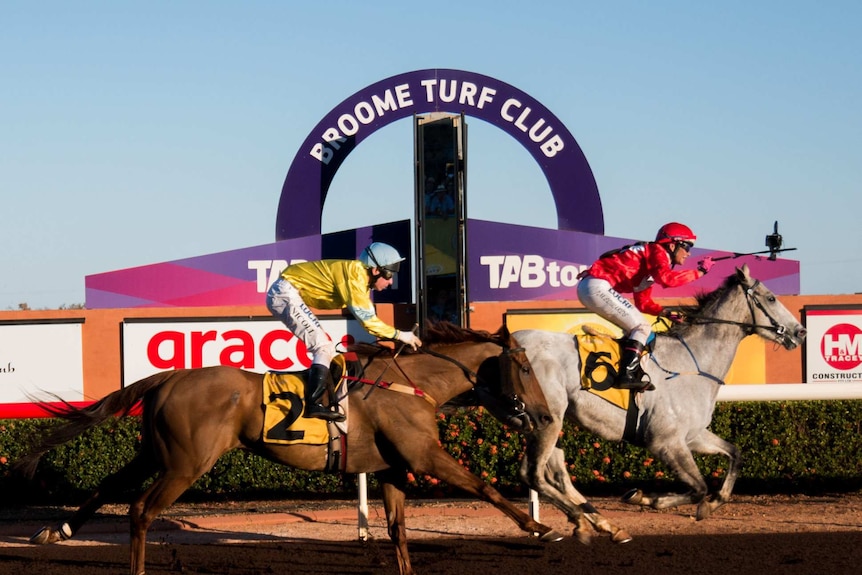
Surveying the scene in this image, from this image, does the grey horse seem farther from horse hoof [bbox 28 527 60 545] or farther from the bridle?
Answer: horse hoof [bbox 28 527 60 545]

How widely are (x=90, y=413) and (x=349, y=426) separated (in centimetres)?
154

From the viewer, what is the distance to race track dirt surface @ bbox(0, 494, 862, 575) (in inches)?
232

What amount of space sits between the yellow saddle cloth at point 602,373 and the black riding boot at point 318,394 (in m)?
1.68

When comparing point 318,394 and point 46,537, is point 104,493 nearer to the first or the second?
point 46,537

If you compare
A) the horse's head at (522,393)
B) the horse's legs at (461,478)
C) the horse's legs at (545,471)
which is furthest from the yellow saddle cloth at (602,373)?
the horse's legs at (461,478)

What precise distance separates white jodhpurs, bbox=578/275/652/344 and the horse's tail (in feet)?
8.70

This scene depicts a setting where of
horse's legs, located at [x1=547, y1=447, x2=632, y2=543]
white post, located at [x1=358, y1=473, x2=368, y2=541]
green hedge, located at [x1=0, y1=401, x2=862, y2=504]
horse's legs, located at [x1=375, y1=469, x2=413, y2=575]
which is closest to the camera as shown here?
horse's legs, located at [x1=375, y1=469, x2=413, y2=575]

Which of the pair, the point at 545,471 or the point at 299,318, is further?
the point at 545,471

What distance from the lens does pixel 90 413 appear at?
6.02m

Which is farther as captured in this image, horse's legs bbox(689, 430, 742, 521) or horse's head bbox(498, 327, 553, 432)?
horse's legs bbox(689, 430, 742, 521)

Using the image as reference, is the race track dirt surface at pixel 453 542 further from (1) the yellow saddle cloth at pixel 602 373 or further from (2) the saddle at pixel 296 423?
(1) the yellow saddle cloth at pixel 602 373

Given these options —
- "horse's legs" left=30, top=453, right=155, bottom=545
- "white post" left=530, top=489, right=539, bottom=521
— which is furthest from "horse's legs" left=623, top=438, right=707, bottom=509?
"horse's legs" left=30, top=453, right=155, bottom=545

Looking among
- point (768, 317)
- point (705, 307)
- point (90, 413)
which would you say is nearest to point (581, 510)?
point (705, 307)

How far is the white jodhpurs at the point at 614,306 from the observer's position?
21.4 ft
